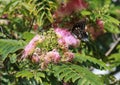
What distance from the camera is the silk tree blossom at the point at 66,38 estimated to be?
12.1 feet

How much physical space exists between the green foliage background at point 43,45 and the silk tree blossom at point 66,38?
98mm

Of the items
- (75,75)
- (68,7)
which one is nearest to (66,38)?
(75,75)

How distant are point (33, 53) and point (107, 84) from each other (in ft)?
5.24

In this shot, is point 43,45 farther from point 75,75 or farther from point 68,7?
point 68,7

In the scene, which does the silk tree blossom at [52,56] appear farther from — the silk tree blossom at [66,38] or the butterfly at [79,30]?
the butterfly at [79,30]

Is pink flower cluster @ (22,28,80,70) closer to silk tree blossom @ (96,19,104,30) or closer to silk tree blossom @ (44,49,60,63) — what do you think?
silk tree blossom @ (44,49,60,63)

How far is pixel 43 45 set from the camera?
143 inches

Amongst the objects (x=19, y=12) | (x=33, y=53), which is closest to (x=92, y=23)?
(x=19, y=12)

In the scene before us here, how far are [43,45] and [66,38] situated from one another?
0.93 feet

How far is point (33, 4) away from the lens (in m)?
4.26

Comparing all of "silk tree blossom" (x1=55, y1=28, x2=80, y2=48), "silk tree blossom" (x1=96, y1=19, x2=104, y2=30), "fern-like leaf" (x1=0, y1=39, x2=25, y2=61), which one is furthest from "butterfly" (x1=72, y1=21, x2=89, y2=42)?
"fern-like leaf" (x1=0, y1=39, x2=25, y2=61)

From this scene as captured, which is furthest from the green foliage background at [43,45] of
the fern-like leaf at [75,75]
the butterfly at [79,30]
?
the butterfly at [79,30]

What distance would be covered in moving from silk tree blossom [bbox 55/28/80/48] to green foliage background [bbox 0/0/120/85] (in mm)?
98

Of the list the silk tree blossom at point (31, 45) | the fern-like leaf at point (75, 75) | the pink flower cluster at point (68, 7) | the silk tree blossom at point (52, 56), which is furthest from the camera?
the pink flower cluster at point (68, 7)
